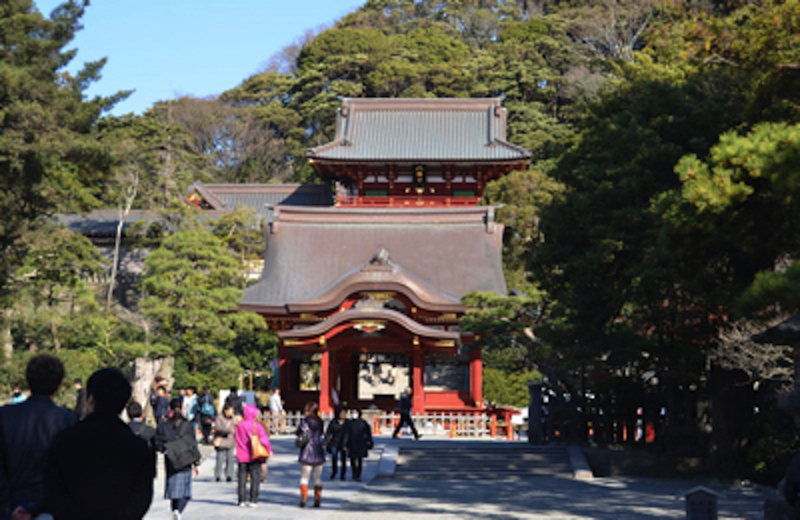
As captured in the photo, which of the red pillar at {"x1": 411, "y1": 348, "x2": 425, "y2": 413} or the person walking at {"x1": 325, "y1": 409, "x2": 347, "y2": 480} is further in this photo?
the red pillar at {"x1": 411, "y1": 348, "x2": 425, "y2": 413}

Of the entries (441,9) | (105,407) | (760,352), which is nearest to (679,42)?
(760,352)

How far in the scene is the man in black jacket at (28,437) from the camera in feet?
17.1

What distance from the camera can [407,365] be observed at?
92.8 ft

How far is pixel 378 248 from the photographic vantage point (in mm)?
31188

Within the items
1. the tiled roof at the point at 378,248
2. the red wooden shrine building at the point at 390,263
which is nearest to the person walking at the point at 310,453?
the red wooden shrine building at the point at 390,263

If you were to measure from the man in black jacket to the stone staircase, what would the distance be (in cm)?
1229

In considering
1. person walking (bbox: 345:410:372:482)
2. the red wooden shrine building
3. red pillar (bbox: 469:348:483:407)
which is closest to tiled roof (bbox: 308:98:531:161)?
the red wooden shrine building

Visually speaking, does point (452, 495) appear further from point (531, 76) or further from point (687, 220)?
point (531, 76)

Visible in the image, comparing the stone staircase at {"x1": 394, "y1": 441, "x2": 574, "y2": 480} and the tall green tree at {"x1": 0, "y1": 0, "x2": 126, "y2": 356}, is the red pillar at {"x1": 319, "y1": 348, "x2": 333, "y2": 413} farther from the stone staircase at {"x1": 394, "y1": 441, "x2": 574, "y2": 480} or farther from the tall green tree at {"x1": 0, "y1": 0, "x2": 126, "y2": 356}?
the tall green tree at {"x1": 0, "y1": 0, "x2": 126, "y2": 356}

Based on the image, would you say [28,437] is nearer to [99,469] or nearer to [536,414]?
[99,469]

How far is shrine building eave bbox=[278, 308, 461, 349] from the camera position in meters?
25.4

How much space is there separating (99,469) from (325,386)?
21.5 m

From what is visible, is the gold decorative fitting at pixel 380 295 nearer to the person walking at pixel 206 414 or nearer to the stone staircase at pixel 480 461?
the person walking at pixel 206 414

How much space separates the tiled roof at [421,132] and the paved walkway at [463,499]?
75.3ft
